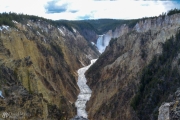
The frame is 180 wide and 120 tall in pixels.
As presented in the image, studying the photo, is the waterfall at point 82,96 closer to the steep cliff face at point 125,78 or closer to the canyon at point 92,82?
the canyon at point 92,82

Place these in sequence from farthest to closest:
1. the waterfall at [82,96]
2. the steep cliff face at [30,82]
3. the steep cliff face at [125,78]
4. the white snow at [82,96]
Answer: the white snow at [82,96] → the waterfall at [82,96] → the steep cliff face at [125,78] → the steep cliff face at [30,82]

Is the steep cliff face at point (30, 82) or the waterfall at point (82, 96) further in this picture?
the waterfall at point (82, 96)

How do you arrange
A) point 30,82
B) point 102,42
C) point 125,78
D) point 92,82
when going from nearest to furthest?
1. point 30,82
2. point 125,78
3. point 92,82
4. point 102,42

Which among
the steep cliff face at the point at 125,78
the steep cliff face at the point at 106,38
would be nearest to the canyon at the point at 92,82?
the steep cliff face at the point at 125,78

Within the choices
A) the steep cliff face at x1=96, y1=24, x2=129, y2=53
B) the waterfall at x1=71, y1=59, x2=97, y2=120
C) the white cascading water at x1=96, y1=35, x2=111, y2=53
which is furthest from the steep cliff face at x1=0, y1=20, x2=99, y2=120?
the white cascading water at x1=96, y1=35, x2=111, y2=53

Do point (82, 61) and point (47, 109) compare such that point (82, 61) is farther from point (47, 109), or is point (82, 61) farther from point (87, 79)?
point (47, 109)

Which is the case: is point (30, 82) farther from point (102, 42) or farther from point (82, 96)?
point (102, 42)

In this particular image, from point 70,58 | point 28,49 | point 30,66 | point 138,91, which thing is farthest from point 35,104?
point 70,58

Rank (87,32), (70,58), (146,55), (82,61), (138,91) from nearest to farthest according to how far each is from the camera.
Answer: (138,91)
(146,55)
(70,58)
(82,61)
(87,32)

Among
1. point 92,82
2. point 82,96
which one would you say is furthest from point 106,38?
point 82,96

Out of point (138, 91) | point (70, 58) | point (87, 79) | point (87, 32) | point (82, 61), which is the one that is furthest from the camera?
point (87, 32)

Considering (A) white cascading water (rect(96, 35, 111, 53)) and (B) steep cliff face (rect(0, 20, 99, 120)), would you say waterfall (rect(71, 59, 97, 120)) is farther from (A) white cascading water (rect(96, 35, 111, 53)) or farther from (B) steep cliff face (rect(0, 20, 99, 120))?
(A) white cascading water (rect(96, 35, 111, 53))
